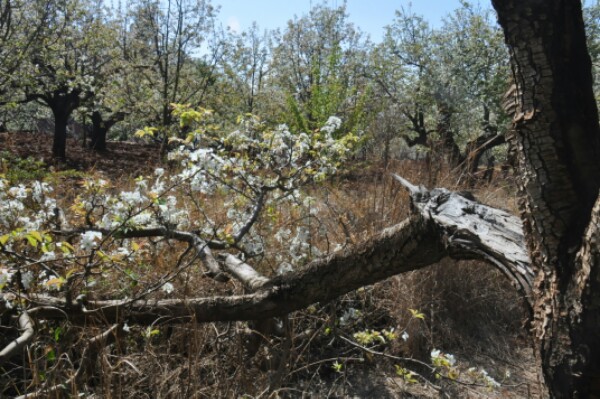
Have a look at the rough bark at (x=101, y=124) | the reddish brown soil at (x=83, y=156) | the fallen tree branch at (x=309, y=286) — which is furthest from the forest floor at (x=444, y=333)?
the rough bark at (x=101, y=124)

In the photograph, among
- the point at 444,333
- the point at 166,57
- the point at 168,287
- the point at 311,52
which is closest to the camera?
the point at 168,287

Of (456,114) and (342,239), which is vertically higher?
(456,114)

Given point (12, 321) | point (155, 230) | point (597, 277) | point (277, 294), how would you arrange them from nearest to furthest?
1. point (597, 277)
2. point (277, 294)
3. point (12, 321)
4. point (155, 230)

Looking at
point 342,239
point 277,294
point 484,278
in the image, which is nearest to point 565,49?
point 277,294

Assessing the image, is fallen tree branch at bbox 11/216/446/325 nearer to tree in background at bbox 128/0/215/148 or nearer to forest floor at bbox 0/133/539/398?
forest floor at bbox 0/133/539/398

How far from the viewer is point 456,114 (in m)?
11.0

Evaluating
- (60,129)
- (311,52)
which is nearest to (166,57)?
(60,129)

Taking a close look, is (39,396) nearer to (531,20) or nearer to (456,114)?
(531,20)

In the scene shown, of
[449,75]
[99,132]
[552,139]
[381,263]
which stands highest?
[449,75]

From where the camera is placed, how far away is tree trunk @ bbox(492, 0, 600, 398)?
1.25m

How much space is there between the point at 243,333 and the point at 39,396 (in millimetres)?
1094

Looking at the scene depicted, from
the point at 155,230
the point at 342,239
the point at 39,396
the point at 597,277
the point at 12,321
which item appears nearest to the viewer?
the point at 597,277

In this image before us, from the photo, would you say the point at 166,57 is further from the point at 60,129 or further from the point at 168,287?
the point at 168,287

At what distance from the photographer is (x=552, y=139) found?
4.25ft
